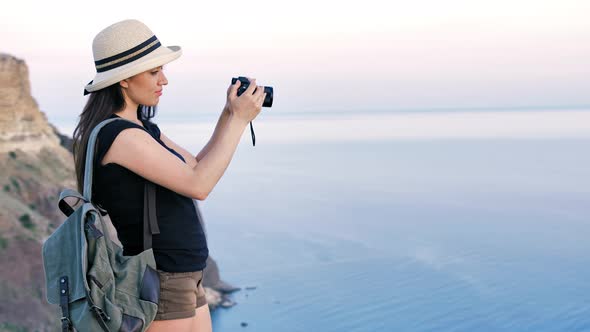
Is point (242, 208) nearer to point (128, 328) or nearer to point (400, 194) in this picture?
point (400, 194)

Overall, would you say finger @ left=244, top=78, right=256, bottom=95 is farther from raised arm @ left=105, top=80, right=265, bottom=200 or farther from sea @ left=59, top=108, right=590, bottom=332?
sea @ left=59, top=108, right=590, bottom=332

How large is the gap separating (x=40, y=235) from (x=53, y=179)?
4.04 m

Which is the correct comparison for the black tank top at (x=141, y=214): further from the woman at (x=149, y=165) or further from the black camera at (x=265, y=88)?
the black camera at (x=265, y=88)

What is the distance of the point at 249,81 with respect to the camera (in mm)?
2361

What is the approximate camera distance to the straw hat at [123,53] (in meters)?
2.18

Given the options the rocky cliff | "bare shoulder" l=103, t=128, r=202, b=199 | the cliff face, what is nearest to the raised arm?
"bare shoulder" l=103, t=128, r=202, b=199

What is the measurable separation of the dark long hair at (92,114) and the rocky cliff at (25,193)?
2255 centimetres

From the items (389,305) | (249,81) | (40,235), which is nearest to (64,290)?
(249,81)

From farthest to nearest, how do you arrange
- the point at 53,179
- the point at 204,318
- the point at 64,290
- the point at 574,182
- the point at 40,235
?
the point at 574,182 < the point at 53,179 < the point at 40,235 < the point at 204,318 < the point at 64,290

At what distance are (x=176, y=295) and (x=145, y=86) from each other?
2.30ft

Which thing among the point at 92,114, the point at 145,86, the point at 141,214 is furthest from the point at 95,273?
the point at 145,86

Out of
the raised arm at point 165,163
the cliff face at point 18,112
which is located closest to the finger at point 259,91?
the raised arm at point 165,163

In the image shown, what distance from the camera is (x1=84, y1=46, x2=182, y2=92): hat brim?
7.11 ft

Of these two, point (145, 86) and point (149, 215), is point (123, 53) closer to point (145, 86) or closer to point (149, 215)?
point (145, 86)
